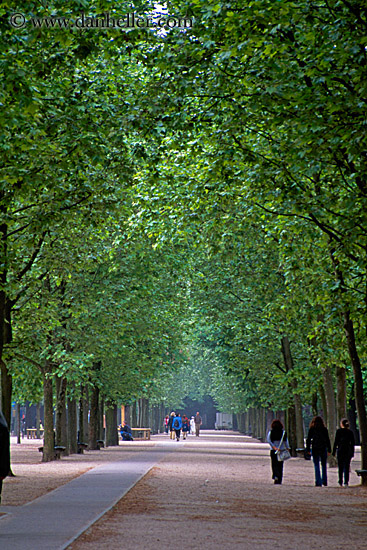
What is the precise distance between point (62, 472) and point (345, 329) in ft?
28.7

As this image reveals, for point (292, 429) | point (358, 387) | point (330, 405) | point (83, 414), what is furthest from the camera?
point (83, 414)

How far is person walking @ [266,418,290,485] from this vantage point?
21247mm

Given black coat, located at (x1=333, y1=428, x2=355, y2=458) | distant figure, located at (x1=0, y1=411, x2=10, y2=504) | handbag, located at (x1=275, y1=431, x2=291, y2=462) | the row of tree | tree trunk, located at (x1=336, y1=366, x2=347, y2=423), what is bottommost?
handbag, located at (x1=275, y1=431, x2=291, y2=462)

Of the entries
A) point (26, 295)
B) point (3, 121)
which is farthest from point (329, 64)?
point (26, 295)

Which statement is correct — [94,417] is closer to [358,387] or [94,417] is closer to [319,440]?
[319,440]

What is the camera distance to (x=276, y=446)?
21719 millimetres

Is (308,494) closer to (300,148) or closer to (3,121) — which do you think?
(300,148)

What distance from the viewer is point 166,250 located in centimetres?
3622

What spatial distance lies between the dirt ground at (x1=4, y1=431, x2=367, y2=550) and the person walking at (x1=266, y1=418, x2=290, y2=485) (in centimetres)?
39

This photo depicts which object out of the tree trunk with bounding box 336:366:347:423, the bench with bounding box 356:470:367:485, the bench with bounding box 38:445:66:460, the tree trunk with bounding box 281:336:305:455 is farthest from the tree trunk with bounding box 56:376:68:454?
the bench with bounding box 356:470:367:485

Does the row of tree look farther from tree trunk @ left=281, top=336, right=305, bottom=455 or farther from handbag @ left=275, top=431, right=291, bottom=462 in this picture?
tree trunk @ left=281, top=336, right=305, bottom=455

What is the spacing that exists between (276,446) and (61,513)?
9677 mm

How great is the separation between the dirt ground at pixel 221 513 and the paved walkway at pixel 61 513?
24 centimetres

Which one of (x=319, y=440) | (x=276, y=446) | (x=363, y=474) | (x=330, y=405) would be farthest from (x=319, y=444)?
(x=330, y=405)
